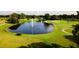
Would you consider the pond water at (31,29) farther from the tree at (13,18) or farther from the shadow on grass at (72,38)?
the shadow on grass at (72,38)

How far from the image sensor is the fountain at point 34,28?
285 cm

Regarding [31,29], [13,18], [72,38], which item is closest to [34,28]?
[31,29]

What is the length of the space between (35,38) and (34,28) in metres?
0.12

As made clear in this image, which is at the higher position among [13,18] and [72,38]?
[13,18]

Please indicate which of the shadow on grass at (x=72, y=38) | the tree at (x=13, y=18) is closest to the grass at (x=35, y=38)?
the shadow on grass at (x=72, y=38)

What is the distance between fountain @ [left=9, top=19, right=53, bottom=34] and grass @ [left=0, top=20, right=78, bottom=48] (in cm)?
4

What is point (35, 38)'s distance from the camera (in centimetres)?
283

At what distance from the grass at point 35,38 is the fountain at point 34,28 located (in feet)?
0.14

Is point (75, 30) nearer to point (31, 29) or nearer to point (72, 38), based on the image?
point (72, 38)

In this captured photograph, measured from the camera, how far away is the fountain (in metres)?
2.85

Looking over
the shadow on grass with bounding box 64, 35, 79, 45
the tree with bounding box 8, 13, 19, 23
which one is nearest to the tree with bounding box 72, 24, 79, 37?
the shadow on grass with bounding box 64, 35, 79, 45
